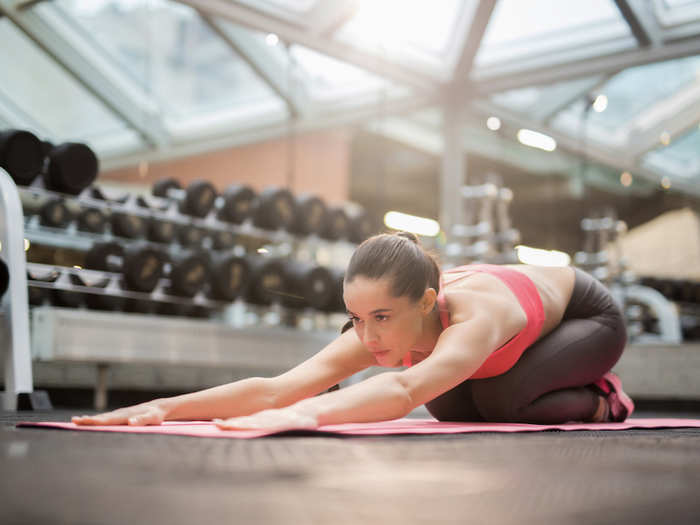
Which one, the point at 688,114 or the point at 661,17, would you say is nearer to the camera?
the point at 661,17

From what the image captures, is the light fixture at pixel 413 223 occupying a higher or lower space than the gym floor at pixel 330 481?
higher

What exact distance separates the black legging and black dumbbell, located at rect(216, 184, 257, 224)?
2.31 meters

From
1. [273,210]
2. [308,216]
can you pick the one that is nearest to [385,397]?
[273,210]

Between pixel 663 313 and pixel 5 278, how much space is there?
14.2 ft

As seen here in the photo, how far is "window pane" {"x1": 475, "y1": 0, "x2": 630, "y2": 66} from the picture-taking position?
16.1 feet

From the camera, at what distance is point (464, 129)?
245 inches

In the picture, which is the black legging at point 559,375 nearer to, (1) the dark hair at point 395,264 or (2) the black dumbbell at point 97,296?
(1) the dark hair at point 395,264

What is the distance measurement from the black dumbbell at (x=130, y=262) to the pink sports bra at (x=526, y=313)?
2008mm

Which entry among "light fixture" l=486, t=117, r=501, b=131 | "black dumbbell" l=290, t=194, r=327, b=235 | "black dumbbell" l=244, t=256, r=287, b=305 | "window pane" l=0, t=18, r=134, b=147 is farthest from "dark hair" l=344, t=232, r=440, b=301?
"light fixture" l=486, t=117, r=501, b=131

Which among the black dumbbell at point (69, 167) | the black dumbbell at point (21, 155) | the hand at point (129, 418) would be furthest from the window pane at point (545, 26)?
the hand at point (129, 418)

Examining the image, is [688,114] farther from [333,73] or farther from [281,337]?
[281,337]

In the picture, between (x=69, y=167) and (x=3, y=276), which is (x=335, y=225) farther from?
(x=3, y=276)

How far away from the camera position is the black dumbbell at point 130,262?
10.7ft

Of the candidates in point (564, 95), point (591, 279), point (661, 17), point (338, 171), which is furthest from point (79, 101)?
point (591, 279)
